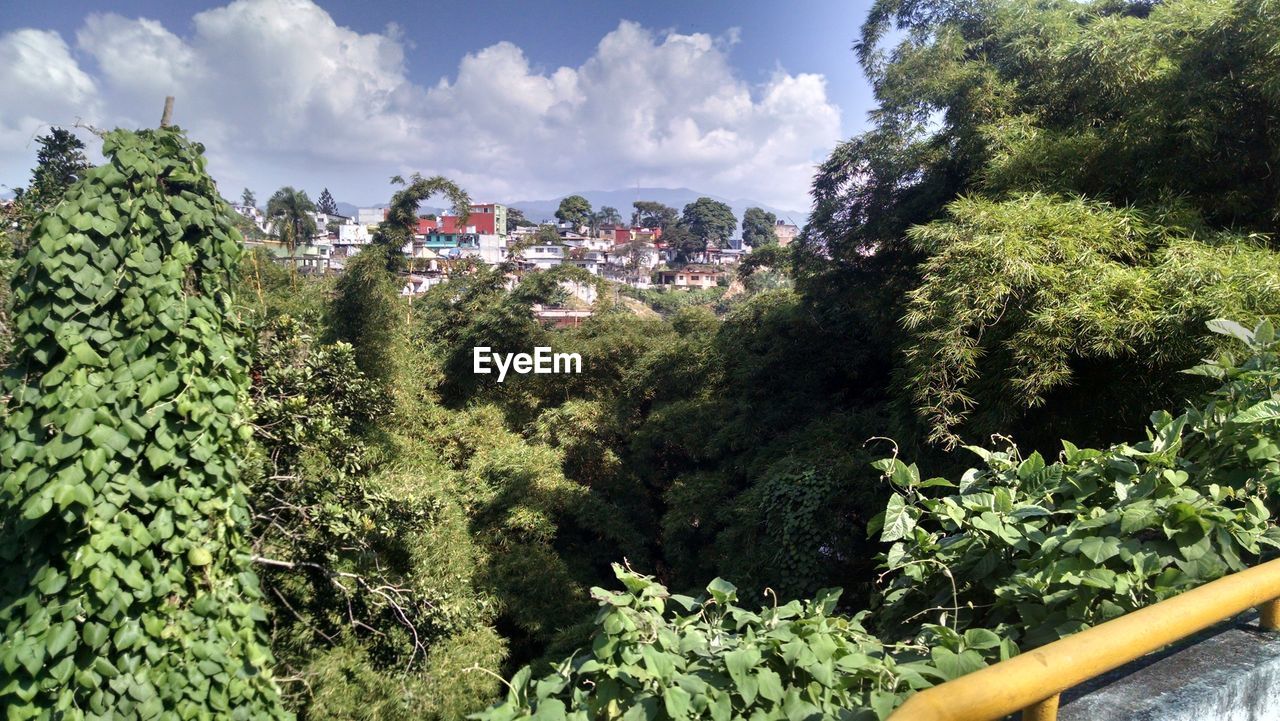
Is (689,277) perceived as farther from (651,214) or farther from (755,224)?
(651,214)

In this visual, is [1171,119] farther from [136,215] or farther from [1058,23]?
[136,215]

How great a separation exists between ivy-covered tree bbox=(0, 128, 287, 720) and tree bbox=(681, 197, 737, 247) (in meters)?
44.2

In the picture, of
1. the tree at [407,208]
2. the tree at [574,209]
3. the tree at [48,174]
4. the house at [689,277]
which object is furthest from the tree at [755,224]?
the tree at [48,174]

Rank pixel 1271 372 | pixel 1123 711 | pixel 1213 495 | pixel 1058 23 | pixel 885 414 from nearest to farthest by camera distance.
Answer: pixel 1123 711 < pixel 1213 495 < pixel 1271 372 < pixel 1058 23 < pixel 885 414

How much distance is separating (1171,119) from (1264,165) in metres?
0.41

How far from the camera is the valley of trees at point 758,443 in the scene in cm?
88

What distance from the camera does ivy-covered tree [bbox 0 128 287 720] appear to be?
1392 millimetres

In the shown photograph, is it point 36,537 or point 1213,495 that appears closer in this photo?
point 1213,495

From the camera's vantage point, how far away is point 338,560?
9.33 ft

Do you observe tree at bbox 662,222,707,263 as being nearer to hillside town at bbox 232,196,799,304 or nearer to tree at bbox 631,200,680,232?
hillside town at bbox 232,196,799,304

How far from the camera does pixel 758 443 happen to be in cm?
508

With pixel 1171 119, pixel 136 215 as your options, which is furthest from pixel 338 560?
pixel 1171 119

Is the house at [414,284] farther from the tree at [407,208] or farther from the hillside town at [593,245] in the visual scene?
the hillside town at [593,245]

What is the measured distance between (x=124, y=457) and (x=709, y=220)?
151 feet
